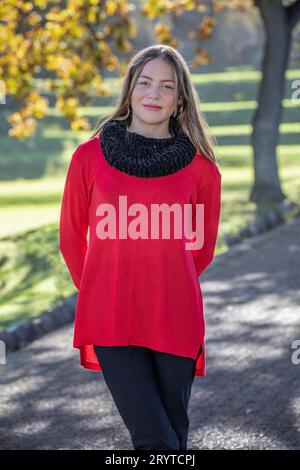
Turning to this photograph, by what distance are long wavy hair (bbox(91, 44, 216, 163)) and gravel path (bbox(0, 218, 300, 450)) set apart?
6.60 ft

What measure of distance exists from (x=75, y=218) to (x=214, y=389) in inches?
122

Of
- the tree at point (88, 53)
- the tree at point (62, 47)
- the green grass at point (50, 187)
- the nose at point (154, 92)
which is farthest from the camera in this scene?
the tree at point (88, 53)

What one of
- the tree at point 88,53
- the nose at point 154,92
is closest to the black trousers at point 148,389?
the nose at point 154,92

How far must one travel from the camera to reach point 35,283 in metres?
13.4

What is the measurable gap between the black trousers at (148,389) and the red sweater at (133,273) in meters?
0.05

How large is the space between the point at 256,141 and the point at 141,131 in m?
15.5

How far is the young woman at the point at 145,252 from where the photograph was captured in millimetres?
4777

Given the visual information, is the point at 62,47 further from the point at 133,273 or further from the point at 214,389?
the point at 133,273

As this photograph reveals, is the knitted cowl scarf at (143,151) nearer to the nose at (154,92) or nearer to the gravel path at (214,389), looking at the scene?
the nose at (154,92)

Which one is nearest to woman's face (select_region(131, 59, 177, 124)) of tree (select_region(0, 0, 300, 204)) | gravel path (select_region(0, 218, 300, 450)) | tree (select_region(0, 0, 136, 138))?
gravel path (select_region(0, 218, 300, 450))

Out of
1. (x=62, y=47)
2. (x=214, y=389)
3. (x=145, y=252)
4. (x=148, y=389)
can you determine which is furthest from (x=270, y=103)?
(x=148, y=389)

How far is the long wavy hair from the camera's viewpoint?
5.00 m

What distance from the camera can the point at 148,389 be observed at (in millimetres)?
4773
